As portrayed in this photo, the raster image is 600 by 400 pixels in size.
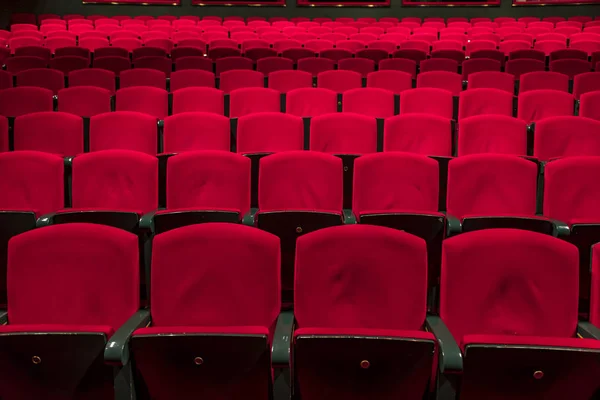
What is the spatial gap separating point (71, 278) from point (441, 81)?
1.21 m

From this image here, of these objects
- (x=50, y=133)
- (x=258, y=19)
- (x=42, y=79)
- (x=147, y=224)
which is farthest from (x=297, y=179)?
(x=258, y=19)

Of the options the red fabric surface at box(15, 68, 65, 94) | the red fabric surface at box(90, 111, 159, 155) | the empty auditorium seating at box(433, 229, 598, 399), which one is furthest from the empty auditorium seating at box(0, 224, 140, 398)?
the red fabric surface at box(15, 68, 65, 94)

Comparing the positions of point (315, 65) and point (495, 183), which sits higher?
point (315, 65)

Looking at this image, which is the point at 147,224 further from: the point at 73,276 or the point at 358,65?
the point at 358,65

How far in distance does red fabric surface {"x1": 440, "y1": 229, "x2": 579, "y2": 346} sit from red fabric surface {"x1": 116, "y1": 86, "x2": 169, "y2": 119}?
0.96 meters

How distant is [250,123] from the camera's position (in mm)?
1125

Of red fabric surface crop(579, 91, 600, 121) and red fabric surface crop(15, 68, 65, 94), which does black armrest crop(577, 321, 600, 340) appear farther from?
red fabric surface crop(15, 68, 65, 94)

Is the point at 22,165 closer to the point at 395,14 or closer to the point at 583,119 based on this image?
the point at 583,119

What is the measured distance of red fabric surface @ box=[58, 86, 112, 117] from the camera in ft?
4.40

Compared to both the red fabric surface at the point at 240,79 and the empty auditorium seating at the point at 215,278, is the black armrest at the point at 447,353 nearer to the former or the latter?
the empty auditorium seating at the point at 215,278

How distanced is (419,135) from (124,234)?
27.6 inches

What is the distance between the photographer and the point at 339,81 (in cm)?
155

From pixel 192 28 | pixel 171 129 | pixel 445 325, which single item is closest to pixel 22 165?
pixel 171 129

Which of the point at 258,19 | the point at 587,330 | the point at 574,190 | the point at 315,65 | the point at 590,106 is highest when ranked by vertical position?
the point at 258,19
